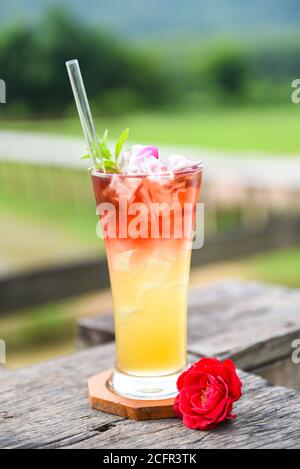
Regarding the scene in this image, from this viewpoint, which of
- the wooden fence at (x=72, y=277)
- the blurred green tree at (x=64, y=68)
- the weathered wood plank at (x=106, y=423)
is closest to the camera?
the weathered wood plank at (x=106, y=423)

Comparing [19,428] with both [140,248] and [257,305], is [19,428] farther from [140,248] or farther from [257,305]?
[257,305]

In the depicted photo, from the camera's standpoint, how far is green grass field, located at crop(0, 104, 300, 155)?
11.4 meters

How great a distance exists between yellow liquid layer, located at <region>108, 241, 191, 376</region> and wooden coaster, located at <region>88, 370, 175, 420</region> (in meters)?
0.04

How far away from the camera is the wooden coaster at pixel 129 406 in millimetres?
734

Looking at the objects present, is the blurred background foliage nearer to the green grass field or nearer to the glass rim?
the green grass field

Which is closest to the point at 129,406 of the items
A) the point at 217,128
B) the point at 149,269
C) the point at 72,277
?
the point at 149,269

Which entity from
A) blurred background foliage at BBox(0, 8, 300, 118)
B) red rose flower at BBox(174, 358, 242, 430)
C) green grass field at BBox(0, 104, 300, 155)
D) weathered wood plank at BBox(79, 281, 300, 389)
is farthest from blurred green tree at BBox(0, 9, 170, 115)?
red rose flower at BBox(174, 358, 242, 430)

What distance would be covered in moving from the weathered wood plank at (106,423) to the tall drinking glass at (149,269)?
0.06m

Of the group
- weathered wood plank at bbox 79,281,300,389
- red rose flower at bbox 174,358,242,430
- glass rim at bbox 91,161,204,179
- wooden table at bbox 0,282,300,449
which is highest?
glass rim at bbox 91,161,204,179

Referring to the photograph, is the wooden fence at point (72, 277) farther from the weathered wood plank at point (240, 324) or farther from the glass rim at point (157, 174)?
the glass rim at point (157, 174)

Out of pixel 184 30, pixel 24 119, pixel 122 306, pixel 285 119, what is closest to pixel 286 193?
pixel 122 306

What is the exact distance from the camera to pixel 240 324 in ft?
3.64

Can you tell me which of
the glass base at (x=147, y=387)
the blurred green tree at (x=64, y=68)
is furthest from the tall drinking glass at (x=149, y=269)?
the blurred green tree at (x=64, y=68)

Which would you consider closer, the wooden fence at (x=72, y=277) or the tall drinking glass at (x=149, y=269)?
the tall drinking glass at (x=149, y=269)
